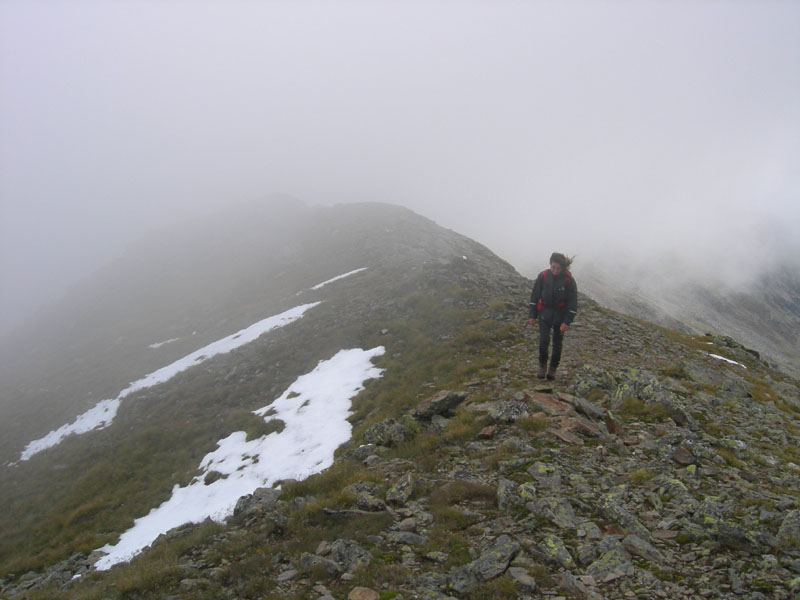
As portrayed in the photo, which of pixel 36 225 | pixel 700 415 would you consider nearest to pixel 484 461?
pixel 700 415

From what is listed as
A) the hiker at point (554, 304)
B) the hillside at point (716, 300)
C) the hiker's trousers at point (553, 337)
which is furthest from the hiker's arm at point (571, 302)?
the hillside at point (716, 300)

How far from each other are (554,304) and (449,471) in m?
6.26

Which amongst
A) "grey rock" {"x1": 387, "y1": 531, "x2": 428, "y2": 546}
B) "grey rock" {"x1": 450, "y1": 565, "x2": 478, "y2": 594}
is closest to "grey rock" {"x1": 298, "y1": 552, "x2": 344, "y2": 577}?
"grey rock" {"x1": 387, "y1": 531, "x2": 428, "y2": 546}

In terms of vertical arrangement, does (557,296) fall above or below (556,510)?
above

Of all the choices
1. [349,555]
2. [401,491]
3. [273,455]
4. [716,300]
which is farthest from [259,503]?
[716,300]

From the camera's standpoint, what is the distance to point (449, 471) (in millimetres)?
8844

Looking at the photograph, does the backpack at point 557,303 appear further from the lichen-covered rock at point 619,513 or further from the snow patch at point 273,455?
the snow patch at point 273,455

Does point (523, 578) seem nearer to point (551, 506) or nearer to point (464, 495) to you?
point (551, 506)

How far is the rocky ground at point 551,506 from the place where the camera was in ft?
18.1

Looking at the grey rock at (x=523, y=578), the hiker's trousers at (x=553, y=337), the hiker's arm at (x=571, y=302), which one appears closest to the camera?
the grey rock at (x=523, y=578)

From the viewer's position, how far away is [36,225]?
196 m

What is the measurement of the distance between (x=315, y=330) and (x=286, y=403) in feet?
25.9

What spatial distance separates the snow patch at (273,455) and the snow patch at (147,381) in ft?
36.9

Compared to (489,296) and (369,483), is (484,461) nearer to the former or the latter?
(369,483)
